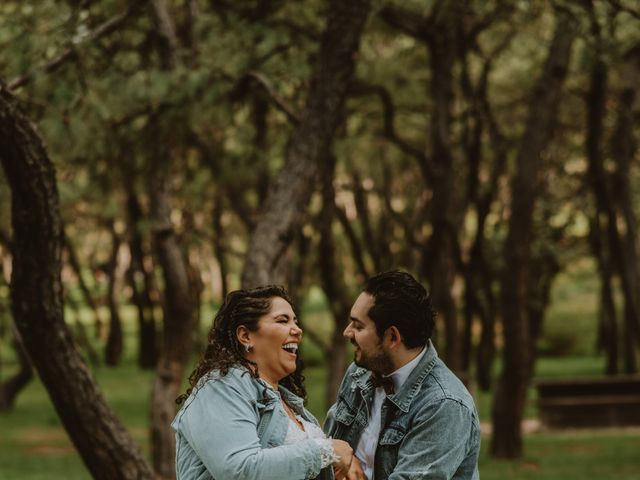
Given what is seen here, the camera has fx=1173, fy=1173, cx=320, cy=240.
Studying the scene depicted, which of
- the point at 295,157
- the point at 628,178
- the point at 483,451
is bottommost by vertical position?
the point at 483,451

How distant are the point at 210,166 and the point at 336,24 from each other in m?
6.97

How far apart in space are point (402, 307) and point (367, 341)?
0.17 metres

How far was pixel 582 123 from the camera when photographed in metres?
23.1

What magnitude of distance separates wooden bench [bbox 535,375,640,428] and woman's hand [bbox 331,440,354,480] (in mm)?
16564

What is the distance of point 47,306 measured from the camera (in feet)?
24.6

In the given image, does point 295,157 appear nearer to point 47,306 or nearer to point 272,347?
point 47,306

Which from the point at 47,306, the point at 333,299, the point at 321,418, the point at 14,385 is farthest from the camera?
the point at 14,385

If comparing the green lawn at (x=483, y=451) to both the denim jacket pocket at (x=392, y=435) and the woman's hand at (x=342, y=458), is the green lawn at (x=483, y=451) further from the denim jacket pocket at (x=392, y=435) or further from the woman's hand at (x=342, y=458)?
the woman's hand at (x=342, y=458)

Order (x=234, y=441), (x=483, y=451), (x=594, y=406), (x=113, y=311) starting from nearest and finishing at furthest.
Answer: (x=234, y=441) → (x=483, y=451) → (x=594, y=406) → (x=113, y=311)

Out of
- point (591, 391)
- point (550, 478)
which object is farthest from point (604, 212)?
point (591, 391)

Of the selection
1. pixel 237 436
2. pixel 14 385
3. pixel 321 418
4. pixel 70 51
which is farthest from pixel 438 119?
pixel 237 436

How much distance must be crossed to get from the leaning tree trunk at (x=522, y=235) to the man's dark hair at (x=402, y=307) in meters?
10.2

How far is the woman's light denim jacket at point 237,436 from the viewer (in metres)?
3.51

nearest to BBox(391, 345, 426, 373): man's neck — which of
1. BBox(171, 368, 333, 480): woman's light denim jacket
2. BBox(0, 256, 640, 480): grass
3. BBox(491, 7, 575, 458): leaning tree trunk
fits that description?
BBox(171, 368, 333, 480): woman's light denim jacket
